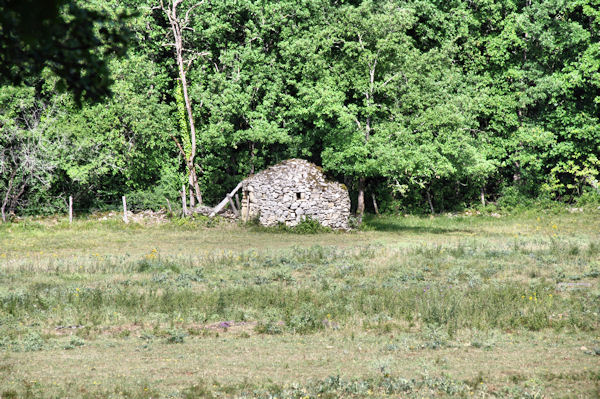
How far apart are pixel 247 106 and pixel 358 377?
95.0 feet

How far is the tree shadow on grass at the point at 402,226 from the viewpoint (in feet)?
112

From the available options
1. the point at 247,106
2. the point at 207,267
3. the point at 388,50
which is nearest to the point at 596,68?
the point at 388,50

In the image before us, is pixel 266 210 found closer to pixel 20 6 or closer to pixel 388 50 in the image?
pixel 388 50

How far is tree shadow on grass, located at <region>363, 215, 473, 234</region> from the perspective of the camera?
112ft

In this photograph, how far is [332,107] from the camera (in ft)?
107

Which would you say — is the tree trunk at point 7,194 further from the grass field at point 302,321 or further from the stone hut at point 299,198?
the stone hut at point 299,198

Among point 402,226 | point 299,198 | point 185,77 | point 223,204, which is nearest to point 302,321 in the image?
point 299,198

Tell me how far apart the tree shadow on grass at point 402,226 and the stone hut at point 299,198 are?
2281mm

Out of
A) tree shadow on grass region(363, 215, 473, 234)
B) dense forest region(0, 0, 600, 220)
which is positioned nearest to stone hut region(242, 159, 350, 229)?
dense forest region(0, 0, 600, 220)

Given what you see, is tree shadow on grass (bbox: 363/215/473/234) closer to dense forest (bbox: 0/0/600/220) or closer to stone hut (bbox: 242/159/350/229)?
dense forest (bbox: 0/0/600/220)

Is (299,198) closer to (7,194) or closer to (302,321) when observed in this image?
(7,194)

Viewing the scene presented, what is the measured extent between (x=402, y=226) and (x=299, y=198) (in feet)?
21.6

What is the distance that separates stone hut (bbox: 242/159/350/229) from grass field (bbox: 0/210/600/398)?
654cm

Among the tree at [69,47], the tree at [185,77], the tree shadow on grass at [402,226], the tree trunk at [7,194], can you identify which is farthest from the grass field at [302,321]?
the tree at [185,77]
